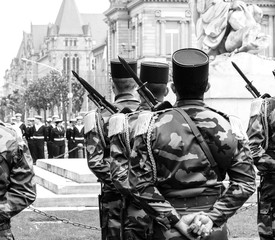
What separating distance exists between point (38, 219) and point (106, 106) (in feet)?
18.1

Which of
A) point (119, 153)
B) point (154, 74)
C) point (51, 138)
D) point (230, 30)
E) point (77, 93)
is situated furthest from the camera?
point (77, 93)

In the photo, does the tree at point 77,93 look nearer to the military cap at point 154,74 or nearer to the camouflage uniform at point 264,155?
the camouflage uniform at point 264,155

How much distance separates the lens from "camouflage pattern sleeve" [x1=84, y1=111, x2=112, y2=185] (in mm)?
7551

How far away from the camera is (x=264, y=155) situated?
8.16 metres

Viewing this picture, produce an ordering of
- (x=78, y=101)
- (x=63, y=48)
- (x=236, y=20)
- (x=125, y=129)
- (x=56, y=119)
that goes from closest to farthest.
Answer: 1. (x=125, y=129)
2. (x=236, y=20)
3. (x=56, y=119)
4. (x=78, y=101)
5. (x=63, y=48)

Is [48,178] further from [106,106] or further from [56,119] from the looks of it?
[56,119]

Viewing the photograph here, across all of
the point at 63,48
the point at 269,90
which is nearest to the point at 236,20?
the point at 269,90

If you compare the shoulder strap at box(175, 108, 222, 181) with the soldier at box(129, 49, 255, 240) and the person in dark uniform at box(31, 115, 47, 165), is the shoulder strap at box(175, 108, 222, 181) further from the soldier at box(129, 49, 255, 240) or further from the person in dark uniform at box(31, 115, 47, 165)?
the person in dark uniform at box(31, 115, 47, 165)

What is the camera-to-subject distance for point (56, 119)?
31.7 metres

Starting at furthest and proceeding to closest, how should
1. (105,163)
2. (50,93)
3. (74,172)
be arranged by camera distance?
(50,93), (74,172), (105,163)

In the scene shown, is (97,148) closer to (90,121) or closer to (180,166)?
(90,121)

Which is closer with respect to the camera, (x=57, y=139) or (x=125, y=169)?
(x=125, y=169)

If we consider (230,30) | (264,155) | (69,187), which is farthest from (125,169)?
(230,30)

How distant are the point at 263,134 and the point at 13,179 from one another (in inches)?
127
